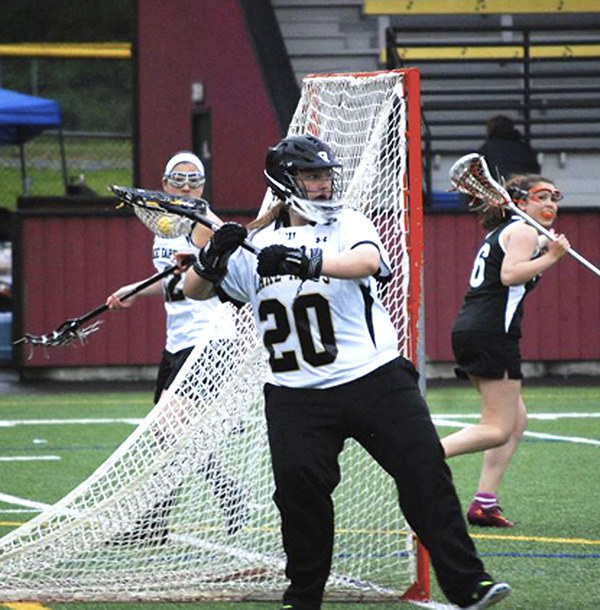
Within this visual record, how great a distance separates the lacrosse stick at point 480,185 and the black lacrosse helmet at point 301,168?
2.10 m

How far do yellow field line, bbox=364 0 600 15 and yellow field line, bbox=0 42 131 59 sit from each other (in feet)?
12.3

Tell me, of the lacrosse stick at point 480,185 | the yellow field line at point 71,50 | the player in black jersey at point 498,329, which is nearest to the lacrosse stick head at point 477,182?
the lacrosse stick at point 480,185

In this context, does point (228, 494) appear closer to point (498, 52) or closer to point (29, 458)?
point (29, 458)

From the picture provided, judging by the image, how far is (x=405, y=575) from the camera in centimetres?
758

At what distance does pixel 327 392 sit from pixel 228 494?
4.85 feet

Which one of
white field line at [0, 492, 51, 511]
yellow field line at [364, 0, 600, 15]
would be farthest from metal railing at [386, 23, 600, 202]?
white field line at [0, 492, 51, 511]

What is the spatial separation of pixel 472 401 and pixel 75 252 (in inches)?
190

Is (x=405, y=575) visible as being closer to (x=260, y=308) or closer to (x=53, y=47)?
(x=260, y=308)

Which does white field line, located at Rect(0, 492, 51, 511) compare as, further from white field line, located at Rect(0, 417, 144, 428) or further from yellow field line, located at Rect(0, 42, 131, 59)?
yellow field line, located at Rect(0, 42, 131, 59)

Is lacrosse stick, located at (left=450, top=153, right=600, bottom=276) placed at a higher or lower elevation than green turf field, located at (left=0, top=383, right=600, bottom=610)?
higher

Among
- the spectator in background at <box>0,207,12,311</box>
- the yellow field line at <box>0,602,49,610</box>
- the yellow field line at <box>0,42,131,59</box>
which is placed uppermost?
the yellow field line at <box>0,42,131,59</box>

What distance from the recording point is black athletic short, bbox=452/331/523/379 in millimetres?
9125

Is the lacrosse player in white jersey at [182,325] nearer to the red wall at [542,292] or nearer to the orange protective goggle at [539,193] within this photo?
the orange protective goggle at [539,193]

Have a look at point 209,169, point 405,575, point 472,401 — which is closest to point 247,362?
point 405,575
